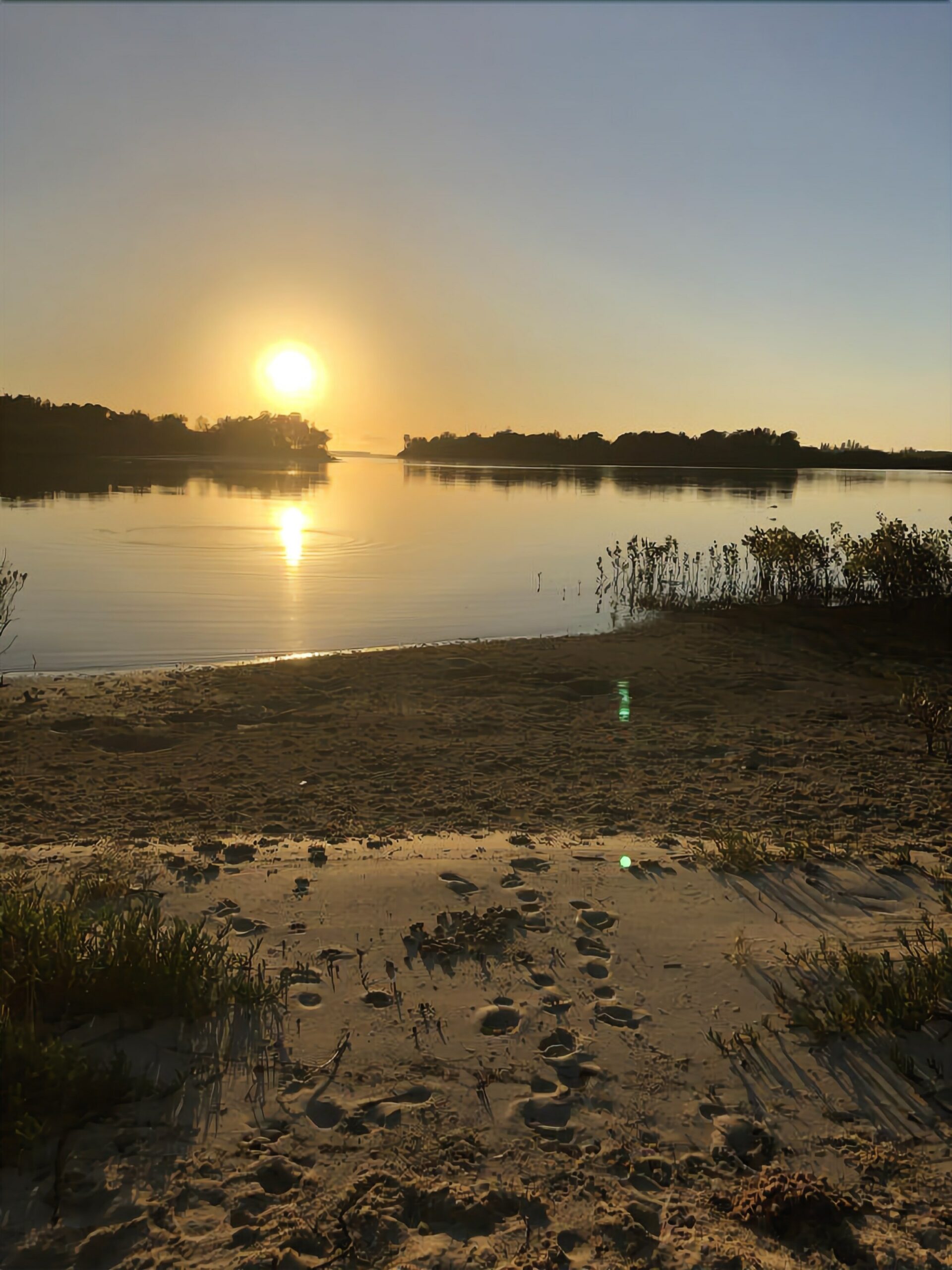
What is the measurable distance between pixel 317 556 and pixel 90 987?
74.7 feet

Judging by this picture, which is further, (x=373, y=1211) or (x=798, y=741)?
(x=798, y=741)

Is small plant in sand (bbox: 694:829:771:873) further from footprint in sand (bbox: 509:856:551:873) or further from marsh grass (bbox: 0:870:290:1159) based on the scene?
marsh grass (bbox: 0:870:290:1159)

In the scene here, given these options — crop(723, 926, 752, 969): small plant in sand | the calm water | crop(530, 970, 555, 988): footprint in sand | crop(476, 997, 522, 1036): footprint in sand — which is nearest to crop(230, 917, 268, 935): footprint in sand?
crop(476, 997, 522, 1036): footprint in sand

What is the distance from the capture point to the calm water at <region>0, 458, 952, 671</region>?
1553cm

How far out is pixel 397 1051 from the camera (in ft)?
12.1

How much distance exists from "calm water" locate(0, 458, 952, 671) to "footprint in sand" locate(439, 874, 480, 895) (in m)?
8.97

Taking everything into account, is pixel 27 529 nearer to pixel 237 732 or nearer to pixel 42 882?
pixel 237 732

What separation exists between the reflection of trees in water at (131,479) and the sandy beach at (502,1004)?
130 feet

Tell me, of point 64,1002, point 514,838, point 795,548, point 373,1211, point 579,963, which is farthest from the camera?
point 795,548

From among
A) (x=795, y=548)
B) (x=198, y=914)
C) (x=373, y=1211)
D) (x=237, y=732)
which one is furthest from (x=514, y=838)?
(x=795, y=548)

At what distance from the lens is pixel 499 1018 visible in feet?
13.0

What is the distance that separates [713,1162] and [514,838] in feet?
10.5

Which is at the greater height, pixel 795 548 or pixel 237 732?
pixel 795 548

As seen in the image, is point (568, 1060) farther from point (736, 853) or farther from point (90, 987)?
point (736, 853)
